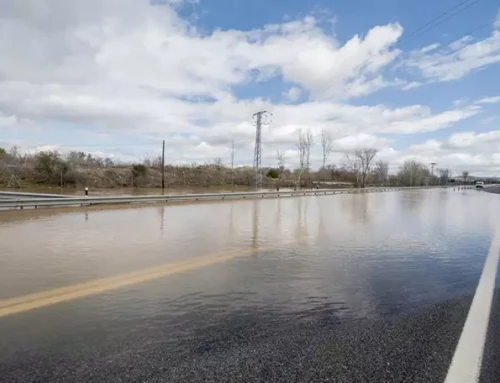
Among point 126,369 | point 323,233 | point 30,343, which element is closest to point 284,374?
point 126,369

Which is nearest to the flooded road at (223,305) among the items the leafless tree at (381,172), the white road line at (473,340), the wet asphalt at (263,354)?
the wet asphalt at (263,354)

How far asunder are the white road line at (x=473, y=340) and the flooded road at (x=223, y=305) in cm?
12

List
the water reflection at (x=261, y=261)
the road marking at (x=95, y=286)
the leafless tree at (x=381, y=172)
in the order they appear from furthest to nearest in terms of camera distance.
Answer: the leafless tree at (x=381, y=172) → the water reflection at (x=261, y=261) → the road marking at (x=95, y=286)

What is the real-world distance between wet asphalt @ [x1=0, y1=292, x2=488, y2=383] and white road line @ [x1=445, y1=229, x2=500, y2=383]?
8 centimetres

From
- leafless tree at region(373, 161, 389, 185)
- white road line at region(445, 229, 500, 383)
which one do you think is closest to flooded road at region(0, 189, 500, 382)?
white road line at region(445, 229, 500, 383)

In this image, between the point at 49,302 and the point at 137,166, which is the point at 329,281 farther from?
the point at 137,166

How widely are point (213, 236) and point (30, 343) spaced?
349 inches

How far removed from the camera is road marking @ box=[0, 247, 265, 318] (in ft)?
18.6

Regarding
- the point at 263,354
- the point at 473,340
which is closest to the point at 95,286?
the point at 263,354

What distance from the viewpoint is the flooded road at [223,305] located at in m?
3.81

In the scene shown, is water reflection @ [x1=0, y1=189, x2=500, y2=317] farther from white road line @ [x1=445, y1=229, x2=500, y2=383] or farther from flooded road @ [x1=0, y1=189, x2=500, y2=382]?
white road line @ [x1=445, y1=229, x2=500, y2=383]

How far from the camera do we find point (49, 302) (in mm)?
5828

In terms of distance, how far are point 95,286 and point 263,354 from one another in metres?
4.00

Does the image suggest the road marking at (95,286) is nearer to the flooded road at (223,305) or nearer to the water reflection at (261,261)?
the flooded road at (223,305)
